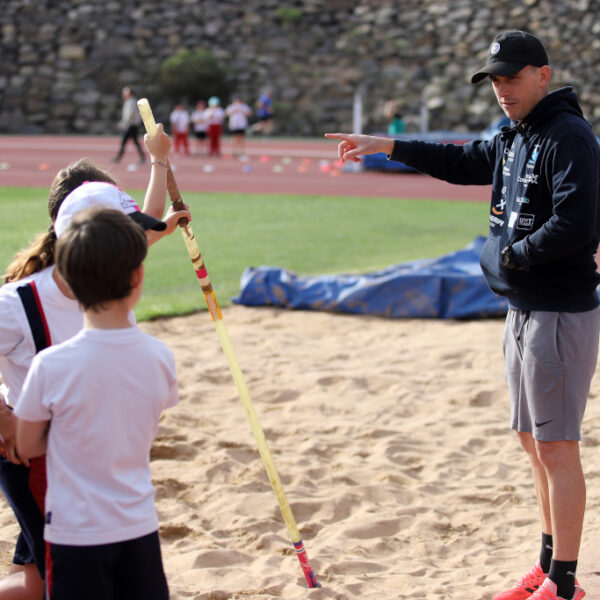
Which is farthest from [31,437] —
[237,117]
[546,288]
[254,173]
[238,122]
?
[238,122]

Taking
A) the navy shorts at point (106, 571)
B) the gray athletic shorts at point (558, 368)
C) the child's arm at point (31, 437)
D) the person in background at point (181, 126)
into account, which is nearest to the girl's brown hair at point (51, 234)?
the child's arm at point (31, 437)

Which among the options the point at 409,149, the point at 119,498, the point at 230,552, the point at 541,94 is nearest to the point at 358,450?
the point at 230,552

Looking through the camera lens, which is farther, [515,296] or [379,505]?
[379,505]

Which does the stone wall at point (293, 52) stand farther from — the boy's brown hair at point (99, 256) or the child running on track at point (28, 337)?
the boy's brown hair at point (99, 256)

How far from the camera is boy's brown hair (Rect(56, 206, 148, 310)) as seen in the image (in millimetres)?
2414

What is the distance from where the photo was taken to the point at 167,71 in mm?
40312

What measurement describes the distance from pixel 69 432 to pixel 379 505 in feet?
8.92

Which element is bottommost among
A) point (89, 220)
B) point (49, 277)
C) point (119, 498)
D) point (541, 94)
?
point (119, 498)

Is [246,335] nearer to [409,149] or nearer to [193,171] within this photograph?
[409,149]

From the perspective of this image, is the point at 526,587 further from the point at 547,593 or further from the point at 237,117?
the point at 237,117

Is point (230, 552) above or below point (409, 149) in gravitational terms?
below

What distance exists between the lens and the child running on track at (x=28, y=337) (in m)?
2.90

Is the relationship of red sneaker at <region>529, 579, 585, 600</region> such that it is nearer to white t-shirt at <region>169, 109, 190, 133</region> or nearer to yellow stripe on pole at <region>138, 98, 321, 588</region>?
yellow stripe on pole at <region>138, 98, 321, 588</region>

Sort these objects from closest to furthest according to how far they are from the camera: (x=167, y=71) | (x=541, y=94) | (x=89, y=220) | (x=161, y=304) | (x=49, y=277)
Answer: (x=89, y=220) < (x=49, y=277) < (x=541, y=94) < (x=161, y=304) < (x=167, y=71)
